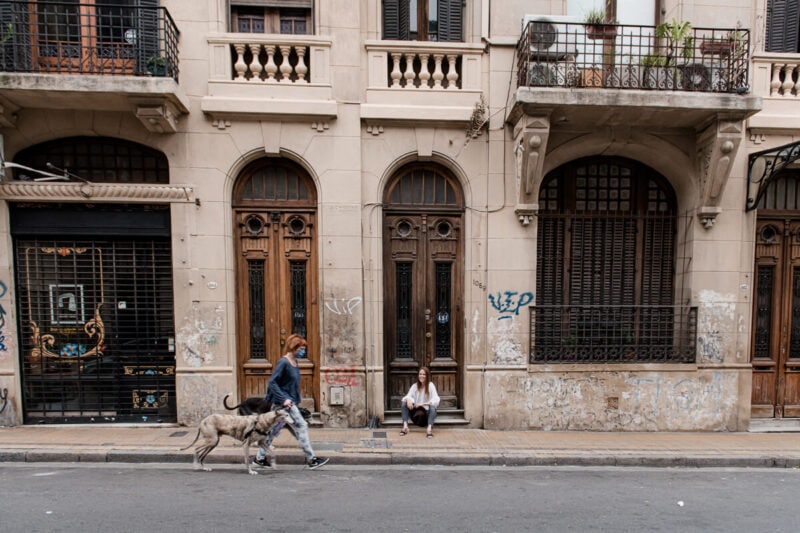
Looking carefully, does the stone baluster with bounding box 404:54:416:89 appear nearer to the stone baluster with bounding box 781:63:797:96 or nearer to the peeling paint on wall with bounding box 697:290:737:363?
the peeling paint on wall with bounding box 697:290:737:363

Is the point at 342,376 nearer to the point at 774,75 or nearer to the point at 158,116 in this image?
the point at 158,116

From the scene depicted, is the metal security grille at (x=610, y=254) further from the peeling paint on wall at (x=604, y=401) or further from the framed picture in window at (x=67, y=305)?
the framed picture in window at (x=67, y=305)

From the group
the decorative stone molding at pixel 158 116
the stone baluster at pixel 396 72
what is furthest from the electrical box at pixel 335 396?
the stone baluster at pixel 396 72

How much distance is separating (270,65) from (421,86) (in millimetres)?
2575

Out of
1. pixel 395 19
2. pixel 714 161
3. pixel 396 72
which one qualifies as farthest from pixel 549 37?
pixel 714 161

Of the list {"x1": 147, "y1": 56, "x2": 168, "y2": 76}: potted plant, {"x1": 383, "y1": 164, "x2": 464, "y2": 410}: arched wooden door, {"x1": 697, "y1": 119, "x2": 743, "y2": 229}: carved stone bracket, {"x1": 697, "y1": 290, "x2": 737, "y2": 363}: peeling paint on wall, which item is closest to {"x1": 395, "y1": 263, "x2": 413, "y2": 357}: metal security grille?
{"x1": 383, "y1": 164, "x2": 464, "y2": 410}: arched wooden door

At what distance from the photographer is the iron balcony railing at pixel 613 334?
7.06m

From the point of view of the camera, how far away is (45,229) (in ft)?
21.8

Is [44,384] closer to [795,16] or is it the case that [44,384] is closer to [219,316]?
[219,316]

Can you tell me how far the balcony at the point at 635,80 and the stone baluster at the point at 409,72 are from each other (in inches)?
71.1

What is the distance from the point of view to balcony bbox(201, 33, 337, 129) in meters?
6.59

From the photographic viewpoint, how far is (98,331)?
6.88 meters

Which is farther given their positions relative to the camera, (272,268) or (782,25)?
(782,25)

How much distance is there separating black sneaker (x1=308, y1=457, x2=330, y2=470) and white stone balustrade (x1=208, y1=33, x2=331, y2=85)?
596 cm
